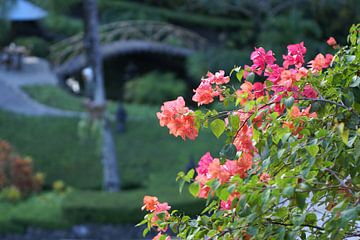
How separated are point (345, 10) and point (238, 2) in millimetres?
2864

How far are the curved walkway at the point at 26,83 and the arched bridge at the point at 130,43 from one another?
0.61 m

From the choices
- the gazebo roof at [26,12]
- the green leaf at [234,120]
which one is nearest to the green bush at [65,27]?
the gazebo roof at [26,12]

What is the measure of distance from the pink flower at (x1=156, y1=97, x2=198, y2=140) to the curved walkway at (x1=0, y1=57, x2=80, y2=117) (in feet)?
45.1

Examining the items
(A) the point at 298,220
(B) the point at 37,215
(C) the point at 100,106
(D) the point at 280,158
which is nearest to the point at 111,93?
(C) the point at 100,106

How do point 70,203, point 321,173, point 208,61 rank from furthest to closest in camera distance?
point 208,61 < point 70,203 < point 321,173

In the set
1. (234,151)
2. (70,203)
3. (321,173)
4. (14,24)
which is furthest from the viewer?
(14,24)

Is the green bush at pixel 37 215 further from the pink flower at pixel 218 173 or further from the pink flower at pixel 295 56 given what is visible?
the pink flower at pixel 218 173

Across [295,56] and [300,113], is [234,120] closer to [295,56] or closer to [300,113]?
[300,113]

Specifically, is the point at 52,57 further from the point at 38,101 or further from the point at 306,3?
the point at 306,3

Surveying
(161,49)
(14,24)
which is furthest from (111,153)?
(14,24)

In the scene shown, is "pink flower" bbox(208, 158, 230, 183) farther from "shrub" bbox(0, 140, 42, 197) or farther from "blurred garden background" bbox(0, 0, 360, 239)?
"shrub" bbox(0, 140, 42, 197)

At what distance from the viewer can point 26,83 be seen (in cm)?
2011

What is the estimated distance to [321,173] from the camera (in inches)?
135

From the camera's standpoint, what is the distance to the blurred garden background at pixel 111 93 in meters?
12.6
